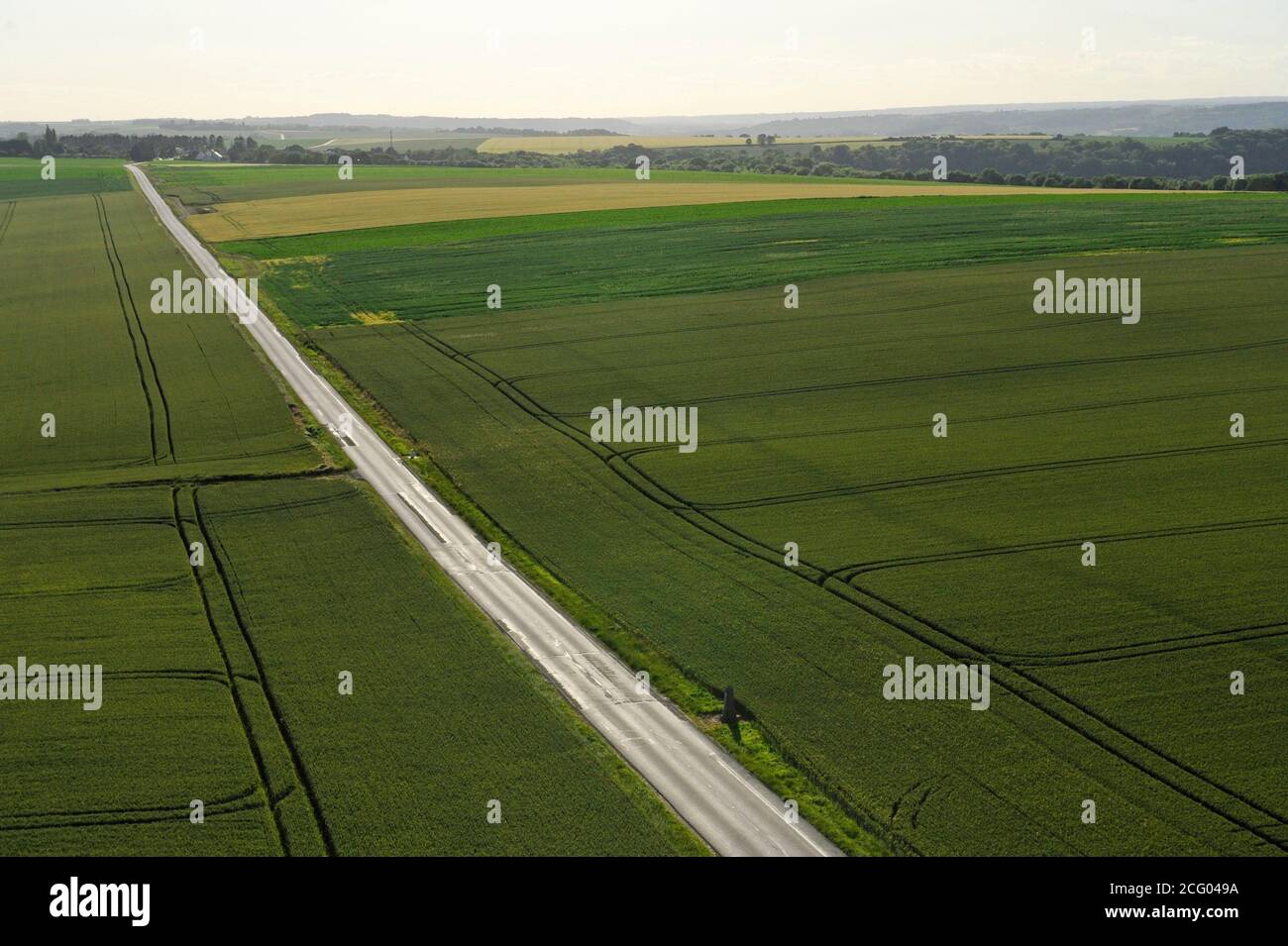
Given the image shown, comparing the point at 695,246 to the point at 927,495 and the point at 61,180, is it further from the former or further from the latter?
the point at 61,180

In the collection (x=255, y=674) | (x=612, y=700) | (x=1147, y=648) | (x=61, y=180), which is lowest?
(x=612, y=700)

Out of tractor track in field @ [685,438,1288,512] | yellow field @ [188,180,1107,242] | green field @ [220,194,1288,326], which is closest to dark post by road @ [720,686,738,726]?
tractor track in field @ [685,438,1288,512]

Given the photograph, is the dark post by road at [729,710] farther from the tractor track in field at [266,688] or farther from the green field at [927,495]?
the tractor track in field at [266,688]

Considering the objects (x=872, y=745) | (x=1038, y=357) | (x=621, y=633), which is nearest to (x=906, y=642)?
(x=872, y=745)

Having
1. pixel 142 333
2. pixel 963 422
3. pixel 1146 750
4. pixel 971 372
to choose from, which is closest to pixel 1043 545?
pixel 1146 750

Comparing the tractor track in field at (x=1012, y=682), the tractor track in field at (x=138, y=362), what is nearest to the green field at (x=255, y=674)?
the tractor track in field at (x=138, y=362)

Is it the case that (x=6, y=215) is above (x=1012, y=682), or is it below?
above
